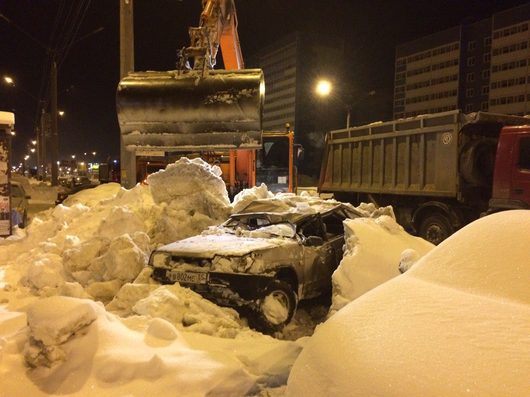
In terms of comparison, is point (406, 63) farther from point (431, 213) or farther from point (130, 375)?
point (130, 375)

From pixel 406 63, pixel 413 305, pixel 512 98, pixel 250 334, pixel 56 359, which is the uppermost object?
pixel 406 63

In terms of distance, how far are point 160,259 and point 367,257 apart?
2516 millimetres

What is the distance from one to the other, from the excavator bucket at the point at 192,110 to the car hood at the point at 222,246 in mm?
2841

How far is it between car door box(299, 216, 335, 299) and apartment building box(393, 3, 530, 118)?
74.6m

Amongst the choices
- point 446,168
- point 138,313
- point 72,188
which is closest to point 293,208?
point 138,313

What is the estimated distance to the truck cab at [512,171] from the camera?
8.66 m

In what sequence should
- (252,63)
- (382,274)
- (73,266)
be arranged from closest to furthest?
(382,274) → (73,266) → (252,63)

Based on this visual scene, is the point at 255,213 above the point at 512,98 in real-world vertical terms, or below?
below

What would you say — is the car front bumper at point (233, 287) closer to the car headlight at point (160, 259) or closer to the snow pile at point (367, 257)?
the car headlight at point (160, 259)

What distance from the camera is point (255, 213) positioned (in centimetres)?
730

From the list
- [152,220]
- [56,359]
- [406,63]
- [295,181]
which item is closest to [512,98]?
[406,63]

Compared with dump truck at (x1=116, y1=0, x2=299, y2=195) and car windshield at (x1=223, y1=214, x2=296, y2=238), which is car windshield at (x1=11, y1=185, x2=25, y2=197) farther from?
car windshield at (x1=223, y1=214, x2=296, y2=238)

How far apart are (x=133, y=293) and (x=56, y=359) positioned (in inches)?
82.4

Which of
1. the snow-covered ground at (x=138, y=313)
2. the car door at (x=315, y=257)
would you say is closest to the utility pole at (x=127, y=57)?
the snow-covered ground at (x=138, y=313)
